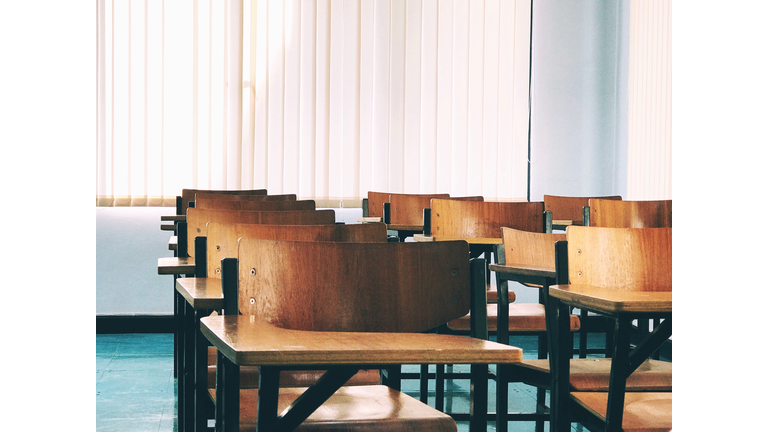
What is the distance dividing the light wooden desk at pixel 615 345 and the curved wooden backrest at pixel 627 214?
1.42m

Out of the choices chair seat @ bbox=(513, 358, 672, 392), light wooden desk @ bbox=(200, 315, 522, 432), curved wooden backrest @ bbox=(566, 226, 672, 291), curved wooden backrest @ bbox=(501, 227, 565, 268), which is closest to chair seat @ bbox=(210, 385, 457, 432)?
light wooden desk @ bbox=(200, 315, 522, 432)

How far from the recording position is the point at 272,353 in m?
0.93

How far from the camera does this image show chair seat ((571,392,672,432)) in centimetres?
150

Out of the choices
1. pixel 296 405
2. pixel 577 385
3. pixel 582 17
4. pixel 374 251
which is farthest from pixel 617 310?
pixel 582 17

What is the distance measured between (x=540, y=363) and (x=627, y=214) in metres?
1.35

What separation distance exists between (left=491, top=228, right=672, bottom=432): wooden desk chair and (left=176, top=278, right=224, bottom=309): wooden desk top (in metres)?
0.70

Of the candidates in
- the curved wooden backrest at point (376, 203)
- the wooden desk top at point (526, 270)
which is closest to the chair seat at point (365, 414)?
the wooden desk top at point (526, 270)

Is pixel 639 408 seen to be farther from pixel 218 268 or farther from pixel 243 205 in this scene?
pixel 243 205

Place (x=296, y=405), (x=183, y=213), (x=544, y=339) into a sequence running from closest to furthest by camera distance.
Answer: (x=296, y=405)
(x=544, y=339)
(x=183, y=213)

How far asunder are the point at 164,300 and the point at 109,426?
2.09 metres

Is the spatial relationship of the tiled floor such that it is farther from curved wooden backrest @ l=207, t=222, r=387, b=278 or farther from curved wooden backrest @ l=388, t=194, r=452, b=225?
curved wooden backrest @ l=207, t=222, r=387, b=278

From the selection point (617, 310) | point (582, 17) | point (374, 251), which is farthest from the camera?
point (582, 17)
